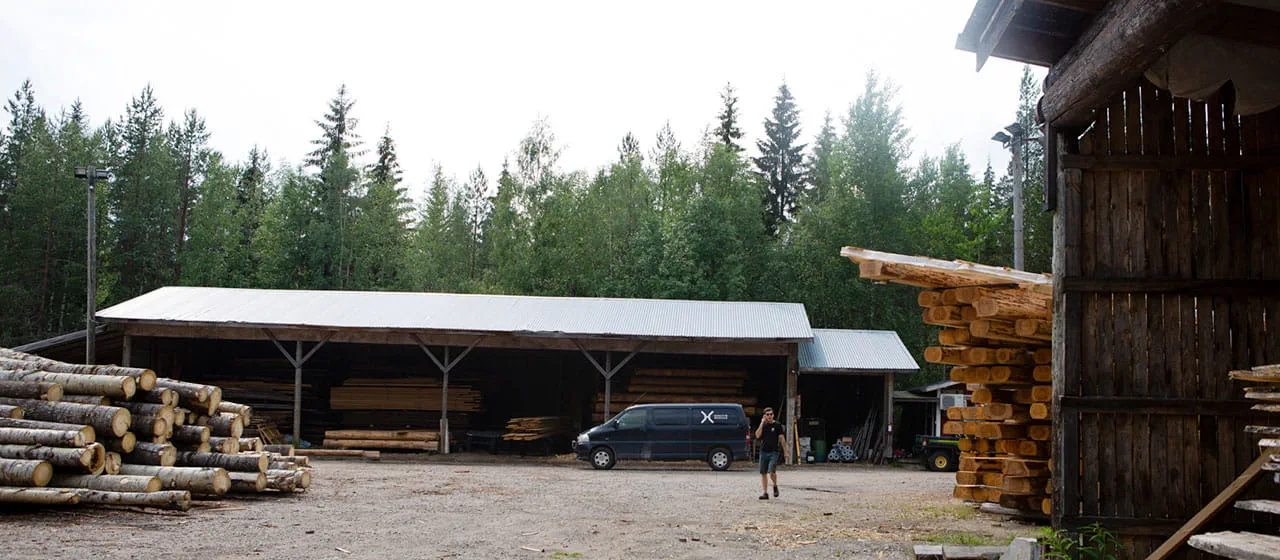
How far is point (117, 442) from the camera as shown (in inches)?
545

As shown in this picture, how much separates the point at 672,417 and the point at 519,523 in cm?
1210

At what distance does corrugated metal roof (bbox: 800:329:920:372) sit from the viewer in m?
28.5

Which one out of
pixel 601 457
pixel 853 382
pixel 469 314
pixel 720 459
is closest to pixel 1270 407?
pixel 720 459

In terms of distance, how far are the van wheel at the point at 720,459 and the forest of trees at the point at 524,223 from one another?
19.9 metres

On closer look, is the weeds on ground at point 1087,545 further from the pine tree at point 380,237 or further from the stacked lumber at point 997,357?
the pine tree at point 380,237

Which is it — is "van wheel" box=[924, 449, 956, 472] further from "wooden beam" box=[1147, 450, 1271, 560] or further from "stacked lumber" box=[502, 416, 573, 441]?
"wooden beam" box=[1147, 450, 1271, 560]

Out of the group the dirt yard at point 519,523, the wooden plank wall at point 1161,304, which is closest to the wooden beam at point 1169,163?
the wooden plank wall at point 1161,304

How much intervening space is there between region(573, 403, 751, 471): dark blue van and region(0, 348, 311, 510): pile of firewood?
30.9 feet

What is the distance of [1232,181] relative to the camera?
781 cm

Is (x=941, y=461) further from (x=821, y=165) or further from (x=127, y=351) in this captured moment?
(x=821, y=165)

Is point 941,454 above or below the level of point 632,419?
below

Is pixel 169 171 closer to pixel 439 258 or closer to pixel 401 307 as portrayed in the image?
pixel 439 258

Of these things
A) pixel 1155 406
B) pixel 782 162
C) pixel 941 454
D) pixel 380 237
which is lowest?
pixel 941 454

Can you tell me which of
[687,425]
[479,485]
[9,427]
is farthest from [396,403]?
[9,427]
